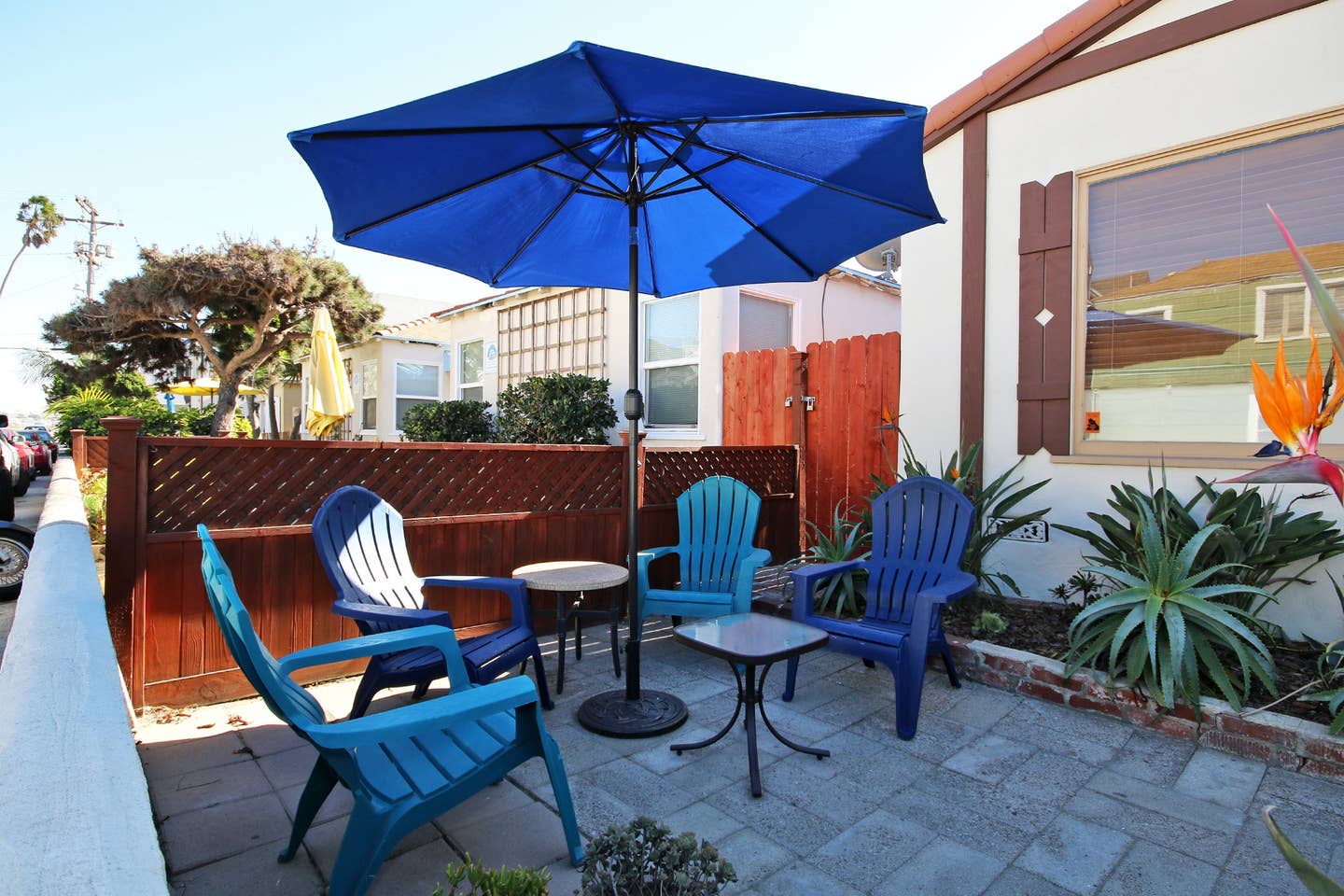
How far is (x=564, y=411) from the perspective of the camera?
743 cm

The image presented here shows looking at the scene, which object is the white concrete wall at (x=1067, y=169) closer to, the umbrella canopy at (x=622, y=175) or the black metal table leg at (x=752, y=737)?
the umbrella canopy at (x=622, y=175)

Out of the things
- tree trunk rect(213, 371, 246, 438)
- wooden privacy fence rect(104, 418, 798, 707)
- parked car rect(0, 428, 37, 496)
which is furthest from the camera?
tree trunk rect(213, 371, 246, 438)

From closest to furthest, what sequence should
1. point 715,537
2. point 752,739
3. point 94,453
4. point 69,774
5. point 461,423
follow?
point 69,774, point 752,739, point 715,537, point 461,423, point 94,453

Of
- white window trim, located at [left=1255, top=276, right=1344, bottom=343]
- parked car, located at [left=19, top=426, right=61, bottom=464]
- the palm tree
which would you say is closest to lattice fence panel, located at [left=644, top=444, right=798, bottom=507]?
white window trim, located at [left=1255, top=276, right=1344, bottom=343]

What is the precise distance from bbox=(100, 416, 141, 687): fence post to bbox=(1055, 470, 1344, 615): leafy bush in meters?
4.36

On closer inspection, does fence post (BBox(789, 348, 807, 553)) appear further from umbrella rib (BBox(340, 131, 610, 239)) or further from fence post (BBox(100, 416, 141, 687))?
fence post (BBox(100, 416, 141, 687))

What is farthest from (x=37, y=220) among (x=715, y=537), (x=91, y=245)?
(x=715, y=537)

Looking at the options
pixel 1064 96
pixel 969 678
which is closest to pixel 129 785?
pixel 969 678

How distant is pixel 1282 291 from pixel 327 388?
246 inches

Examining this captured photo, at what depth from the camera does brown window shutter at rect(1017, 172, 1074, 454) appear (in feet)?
12.7

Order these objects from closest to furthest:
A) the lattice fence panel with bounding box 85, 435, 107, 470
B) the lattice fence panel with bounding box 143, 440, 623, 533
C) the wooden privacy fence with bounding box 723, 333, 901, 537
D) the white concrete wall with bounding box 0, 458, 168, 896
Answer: the white concrete wall with bounding box 0, 458, 168, 896, the lattice fence panel with bounding box 143, 440, 623, 533, the wooden privacy fence with bounding box 723, 333, 901, 537, the lattice fence panel with bounding box 85, 435, 107, 470

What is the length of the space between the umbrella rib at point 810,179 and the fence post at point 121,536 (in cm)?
252

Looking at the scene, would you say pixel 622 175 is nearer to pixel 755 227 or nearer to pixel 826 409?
pixel 755 227

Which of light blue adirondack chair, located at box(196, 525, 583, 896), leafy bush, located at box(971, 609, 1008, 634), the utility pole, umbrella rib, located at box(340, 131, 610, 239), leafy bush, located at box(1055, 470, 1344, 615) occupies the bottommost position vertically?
leafy bush, located at box(971, 609, 1008, 634)
